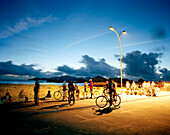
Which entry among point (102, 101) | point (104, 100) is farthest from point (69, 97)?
point (104, 100)

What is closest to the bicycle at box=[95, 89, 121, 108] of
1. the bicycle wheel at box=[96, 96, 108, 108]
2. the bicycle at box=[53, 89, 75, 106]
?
the bicycle wheel at box=[96, 96, 108, 108]

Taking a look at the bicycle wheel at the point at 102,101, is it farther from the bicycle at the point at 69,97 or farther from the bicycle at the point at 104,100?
the bicycle at the point at 69,97

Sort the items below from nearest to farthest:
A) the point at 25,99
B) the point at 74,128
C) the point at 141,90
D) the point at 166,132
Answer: the point at 166,132 < the point at 74,128 < the point at 25,99 < the point at 141,90

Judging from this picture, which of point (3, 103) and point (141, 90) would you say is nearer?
point (3, 103)

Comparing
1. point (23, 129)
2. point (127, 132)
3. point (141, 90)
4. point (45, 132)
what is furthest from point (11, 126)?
point (141, 90)

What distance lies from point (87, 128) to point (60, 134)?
3.73 feet

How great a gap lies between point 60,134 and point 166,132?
3763mm

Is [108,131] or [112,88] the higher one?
[112,88]

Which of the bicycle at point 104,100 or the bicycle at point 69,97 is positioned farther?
the bicycle at point 69,97

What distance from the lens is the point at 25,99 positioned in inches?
469

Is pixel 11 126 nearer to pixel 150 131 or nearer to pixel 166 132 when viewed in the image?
pixel 150 131

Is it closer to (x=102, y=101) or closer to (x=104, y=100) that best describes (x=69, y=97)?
(x=102, y=101)

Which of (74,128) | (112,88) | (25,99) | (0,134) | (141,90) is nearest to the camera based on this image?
(0,134)

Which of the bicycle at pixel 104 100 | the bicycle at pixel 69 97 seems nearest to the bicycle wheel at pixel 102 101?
the bicycle at pixel 104 100
